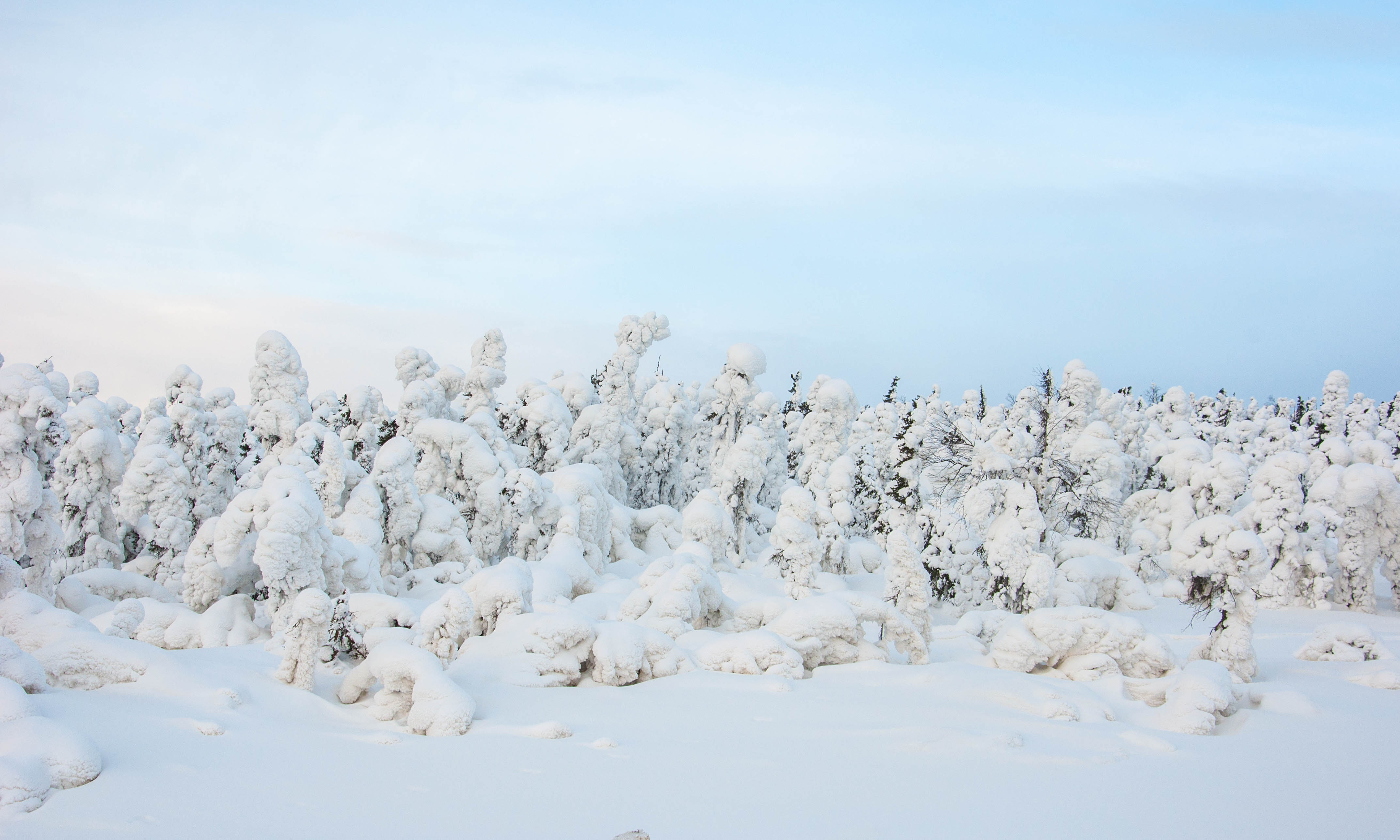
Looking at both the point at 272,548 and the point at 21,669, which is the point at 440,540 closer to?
the point at 272,548

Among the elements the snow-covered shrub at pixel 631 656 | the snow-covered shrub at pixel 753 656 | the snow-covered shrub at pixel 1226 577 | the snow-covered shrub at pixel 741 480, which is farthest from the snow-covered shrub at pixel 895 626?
the snow-covered shrub at pixel 741 480

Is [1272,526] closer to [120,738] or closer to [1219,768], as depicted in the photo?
[1219,768]

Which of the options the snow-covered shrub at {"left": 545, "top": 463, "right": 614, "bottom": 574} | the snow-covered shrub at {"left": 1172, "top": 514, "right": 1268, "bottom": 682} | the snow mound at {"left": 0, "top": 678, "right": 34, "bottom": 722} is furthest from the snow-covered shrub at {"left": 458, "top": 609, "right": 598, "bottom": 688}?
the snow-covered shrub at {"left": 545, "top": 463, "right": 614, "bottom": 574}

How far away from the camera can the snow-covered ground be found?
6.13m

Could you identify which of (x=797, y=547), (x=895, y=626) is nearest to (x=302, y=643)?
(x=895, y=626)

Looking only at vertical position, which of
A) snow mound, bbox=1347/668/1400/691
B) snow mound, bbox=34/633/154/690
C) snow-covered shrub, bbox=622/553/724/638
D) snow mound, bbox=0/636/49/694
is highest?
snow mound, bbox=0/636/49/694

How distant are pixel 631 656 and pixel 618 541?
15208mm

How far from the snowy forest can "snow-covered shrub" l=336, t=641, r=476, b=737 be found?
0.10ft

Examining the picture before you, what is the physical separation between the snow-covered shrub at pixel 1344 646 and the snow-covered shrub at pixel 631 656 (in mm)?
9841

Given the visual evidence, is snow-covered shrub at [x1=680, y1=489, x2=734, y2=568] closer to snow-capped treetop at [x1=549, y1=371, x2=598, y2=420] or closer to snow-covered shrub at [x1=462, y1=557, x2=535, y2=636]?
snow-covered shrub at [x1=462, y1=557, x2=535, y2=636]

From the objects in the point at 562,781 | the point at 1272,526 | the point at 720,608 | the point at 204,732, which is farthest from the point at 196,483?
the point at 1272,526

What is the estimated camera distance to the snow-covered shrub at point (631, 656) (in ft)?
35.8

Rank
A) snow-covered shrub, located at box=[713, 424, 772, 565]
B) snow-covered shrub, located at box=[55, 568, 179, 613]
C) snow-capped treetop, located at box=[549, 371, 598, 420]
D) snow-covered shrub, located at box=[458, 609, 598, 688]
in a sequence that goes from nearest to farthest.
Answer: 1. snow-covered shrub, located at box=[458, 609, 598, 688]
2. snow-covered shrub, located at box=[55, 568, 179, 613]
3. snow-covered shrub, located at box=[713, 424, 772, 565]
4. snow-capped treetop, located at box=[549, 371, 598, 420]

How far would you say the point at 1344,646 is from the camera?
13.2 metres
